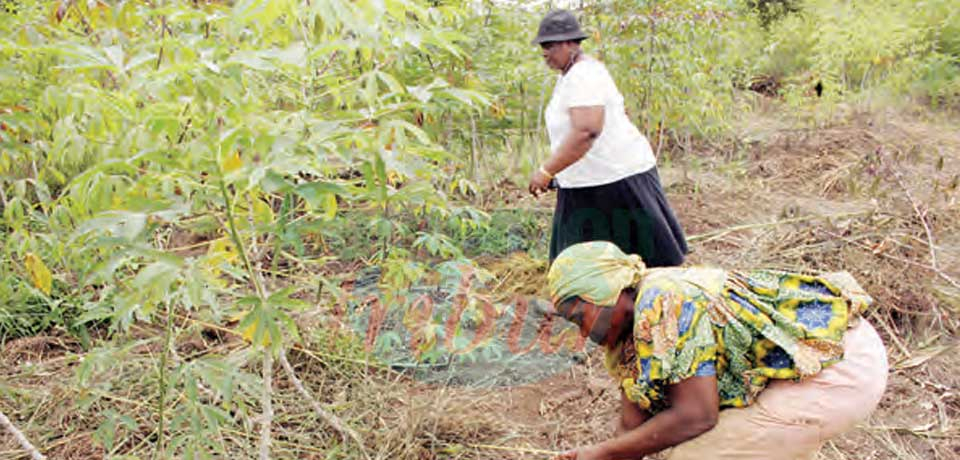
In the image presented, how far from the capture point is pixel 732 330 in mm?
1406

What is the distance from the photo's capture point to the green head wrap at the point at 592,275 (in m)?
1.39

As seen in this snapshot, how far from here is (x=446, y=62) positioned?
3512mm

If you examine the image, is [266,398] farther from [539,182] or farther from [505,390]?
[539,182]

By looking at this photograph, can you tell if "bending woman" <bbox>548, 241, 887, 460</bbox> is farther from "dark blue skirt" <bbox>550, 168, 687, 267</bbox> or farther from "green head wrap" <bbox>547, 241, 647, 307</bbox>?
"dark blue skirt" <bbox>550, 168, 687, 267</bbox>

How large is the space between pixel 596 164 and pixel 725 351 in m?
1.08

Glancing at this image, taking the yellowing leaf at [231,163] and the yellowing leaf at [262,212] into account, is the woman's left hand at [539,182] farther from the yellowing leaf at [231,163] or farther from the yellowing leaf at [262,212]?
the yellowing leaf at [231,163]

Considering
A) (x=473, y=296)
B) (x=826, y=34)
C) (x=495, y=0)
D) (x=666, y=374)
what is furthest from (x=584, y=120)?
(x=826, y=34)

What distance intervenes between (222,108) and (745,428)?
1202mm

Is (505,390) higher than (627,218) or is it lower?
lower

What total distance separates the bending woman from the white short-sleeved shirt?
930mm

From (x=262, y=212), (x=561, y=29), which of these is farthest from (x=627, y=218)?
(x=262, y=212)

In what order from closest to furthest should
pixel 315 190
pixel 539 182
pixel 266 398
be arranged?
pixel 315 190 → pixel 266 398 → pixel 539 182

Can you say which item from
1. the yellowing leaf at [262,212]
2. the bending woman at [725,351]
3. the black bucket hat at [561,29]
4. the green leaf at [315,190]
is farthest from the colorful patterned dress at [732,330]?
the black bucket hat at [561,29]

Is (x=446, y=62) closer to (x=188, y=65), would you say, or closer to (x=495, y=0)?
(x=495, y=0)
